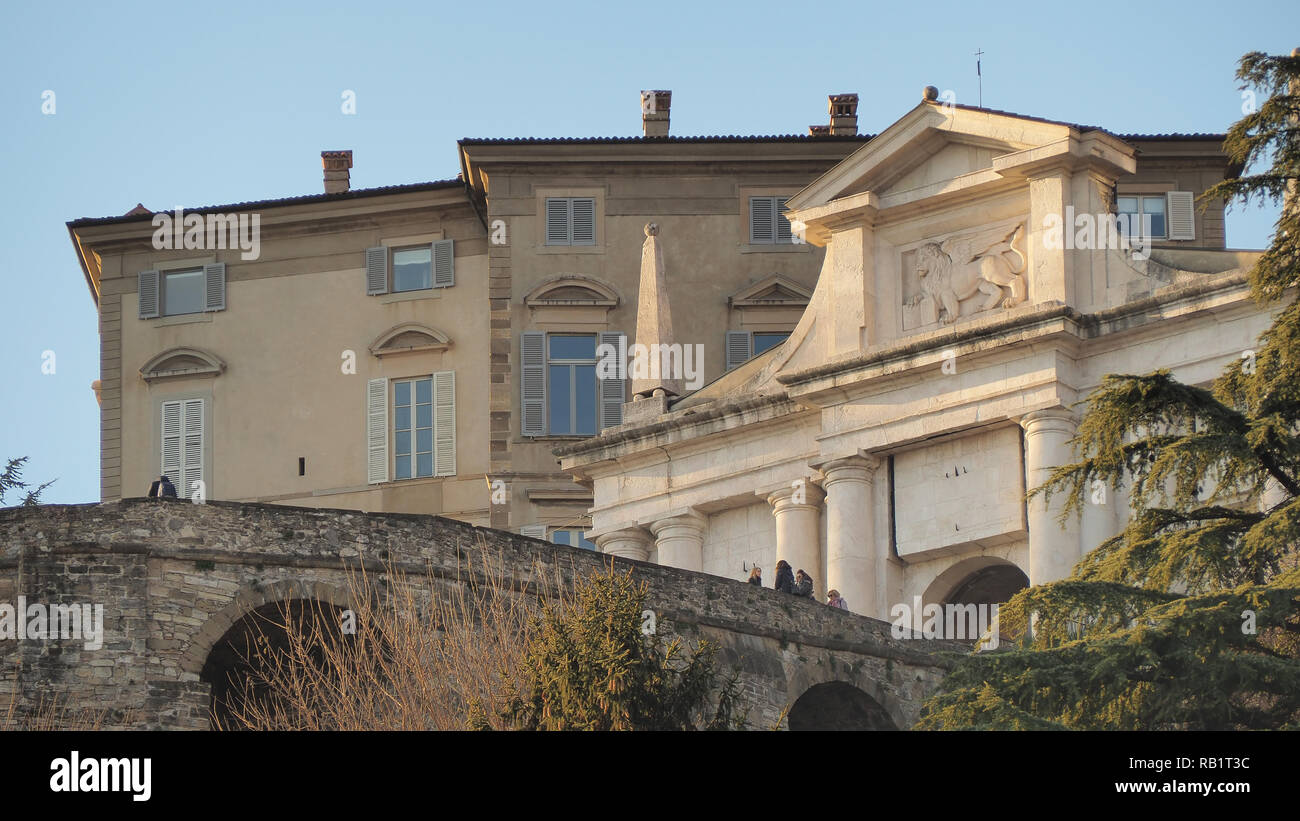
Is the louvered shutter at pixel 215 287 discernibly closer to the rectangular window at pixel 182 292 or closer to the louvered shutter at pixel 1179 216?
the rectangular window at pixel 182 292

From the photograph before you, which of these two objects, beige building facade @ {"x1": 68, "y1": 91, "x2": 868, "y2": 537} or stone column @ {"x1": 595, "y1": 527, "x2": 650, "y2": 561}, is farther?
beige building facade @ {"x1": 68, "y1": 91, "x2": 868, "y2": 537}

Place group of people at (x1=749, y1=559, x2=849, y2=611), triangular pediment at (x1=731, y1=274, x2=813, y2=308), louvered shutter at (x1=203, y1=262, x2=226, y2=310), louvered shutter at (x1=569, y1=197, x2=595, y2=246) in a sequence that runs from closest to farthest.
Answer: group of people at (x1=749, y1=559, x2=849, y2=611)
triangular pediment at (x1=731, y1=274, x2=813, y2=308)
louvered shutter at (x1=569, y1=197, x2=595, y2=246)
louvered shutter at (x1=203, y1=262, x2=226, y2=310)

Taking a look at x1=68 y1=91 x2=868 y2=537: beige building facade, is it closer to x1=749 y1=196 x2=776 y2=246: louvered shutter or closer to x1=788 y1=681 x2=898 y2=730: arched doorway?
x1=749 y1=196 x2=776 y2=246: louvered shutter

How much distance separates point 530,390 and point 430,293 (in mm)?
3394

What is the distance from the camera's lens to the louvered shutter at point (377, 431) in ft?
200

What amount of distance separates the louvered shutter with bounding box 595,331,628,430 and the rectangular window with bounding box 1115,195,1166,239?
10.1 metres

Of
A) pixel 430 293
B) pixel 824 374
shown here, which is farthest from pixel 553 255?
pixel 824 374

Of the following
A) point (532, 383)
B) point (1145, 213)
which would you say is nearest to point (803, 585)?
point (532, 383)

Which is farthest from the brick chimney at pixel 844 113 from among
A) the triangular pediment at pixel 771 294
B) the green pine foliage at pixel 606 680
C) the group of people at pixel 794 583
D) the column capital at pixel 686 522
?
the green pine foliage at pixel 606 680

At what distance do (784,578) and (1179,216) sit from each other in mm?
17499

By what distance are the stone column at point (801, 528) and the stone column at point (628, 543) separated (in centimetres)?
283

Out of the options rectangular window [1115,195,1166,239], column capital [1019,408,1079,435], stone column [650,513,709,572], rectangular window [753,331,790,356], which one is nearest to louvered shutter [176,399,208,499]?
rectangular window [753,331,790,356]

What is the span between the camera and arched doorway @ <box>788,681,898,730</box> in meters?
44.4

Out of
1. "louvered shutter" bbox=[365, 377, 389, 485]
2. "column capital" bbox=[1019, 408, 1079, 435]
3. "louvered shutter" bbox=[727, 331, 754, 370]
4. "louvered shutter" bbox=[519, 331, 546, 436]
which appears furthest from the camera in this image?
"louvered shutter" bbox=[365, 377, 389, 485]
